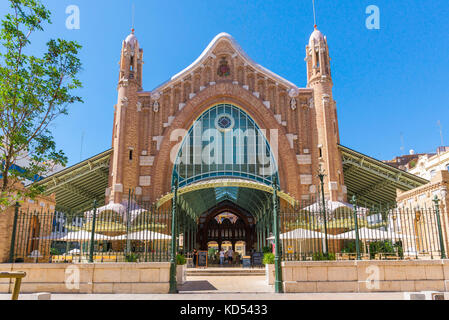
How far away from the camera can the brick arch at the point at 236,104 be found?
26031 mm

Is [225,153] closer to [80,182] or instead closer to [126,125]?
[126,125]

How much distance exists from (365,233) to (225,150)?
13129mm

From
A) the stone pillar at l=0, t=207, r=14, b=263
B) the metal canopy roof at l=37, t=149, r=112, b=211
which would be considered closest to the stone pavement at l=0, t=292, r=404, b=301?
the stone pillar at l=0, t=207, r=14, b=263

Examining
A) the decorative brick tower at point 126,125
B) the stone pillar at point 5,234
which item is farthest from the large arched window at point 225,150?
the stone pillar at point 5,234

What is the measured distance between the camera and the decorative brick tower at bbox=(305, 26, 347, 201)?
81.3ft

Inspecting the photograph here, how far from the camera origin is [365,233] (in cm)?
1755

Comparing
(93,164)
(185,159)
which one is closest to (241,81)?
(185,159)

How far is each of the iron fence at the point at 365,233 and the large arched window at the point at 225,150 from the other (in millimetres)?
6276

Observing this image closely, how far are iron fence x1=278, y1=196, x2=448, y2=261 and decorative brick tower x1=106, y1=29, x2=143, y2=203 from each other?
1264cm

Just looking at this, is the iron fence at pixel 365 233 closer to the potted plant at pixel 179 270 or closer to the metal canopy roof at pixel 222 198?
the potted plant at pixel 179 270

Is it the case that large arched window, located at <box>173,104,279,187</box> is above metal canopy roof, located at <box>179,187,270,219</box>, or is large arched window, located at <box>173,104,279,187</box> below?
above

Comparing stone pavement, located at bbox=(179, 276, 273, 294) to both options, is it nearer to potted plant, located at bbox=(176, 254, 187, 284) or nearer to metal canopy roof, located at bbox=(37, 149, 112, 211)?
potted plant, located at bbox=(176, 254, 187, 284)

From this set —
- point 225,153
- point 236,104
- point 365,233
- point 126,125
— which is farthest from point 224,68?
point 365,233

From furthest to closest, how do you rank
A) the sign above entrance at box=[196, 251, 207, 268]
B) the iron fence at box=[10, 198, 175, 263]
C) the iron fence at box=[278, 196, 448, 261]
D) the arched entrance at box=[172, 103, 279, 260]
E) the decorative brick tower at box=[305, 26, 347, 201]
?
the arched entrance at box=[172, 103, 279, 260] < the sign above entrance at box=[196, 251, 207, 268] < the decorative brick tower at box=[305, 26, 347, 201] < the iron fence at box=[278, 196, 448, 261] < the iron fence at box=[10, 198, 175, 263]
